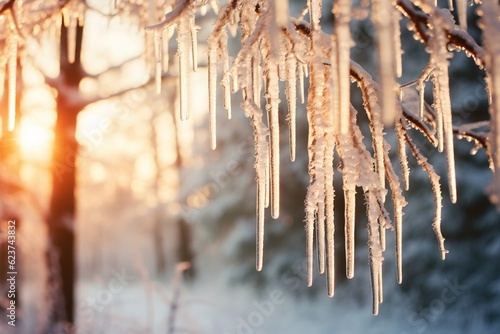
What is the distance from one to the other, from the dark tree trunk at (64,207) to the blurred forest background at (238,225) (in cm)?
6

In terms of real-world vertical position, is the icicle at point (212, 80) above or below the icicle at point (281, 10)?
below

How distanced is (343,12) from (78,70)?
183 inches

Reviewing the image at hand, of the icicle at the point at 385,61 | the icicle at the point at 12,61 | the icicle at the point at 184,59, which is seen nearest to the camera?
the icicle at the point at 385,61

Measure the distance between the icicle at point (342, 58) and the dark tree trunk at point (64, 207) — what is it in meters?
4.48

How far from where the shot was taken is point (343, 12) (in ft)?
3.29

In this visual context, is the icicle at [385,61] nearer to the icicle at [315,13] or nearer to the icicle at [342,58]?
the icicle at [342,58]

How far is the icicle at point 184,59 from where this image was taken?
149 centimetres

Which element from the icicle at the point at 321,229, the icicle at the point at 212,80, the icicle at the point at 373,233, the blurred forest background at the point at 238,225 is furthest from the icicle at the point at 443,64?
the blurred forest background at the point at 238,225

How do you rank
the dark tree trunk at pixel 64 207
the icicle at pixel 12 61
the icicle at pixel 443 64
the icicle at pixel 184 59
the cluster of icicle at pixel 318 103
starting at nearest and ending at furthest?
the icicle at pixel 443 64, the cluster of icicle at pixel 318 103, the icicle at pixel 184 59, the icicle at pixel 12 61, the dark tree trunk at pixel 64 207

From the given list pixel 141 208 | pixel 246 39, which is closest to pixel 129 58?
pixel 246 39

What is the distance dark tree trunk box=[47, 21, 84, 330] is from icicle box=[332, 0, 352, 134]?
4476 mm

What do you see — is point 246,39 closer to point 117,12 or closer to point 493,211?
point 117,12

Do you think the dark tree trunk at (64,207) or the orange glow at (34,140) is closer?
the dark tree trunk at (64,207)

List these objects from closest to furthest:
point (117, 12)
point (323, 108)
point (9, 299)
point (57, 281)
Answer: point (323, 108) < point (117, 12) < point (57, 281) < point (9, 299)
